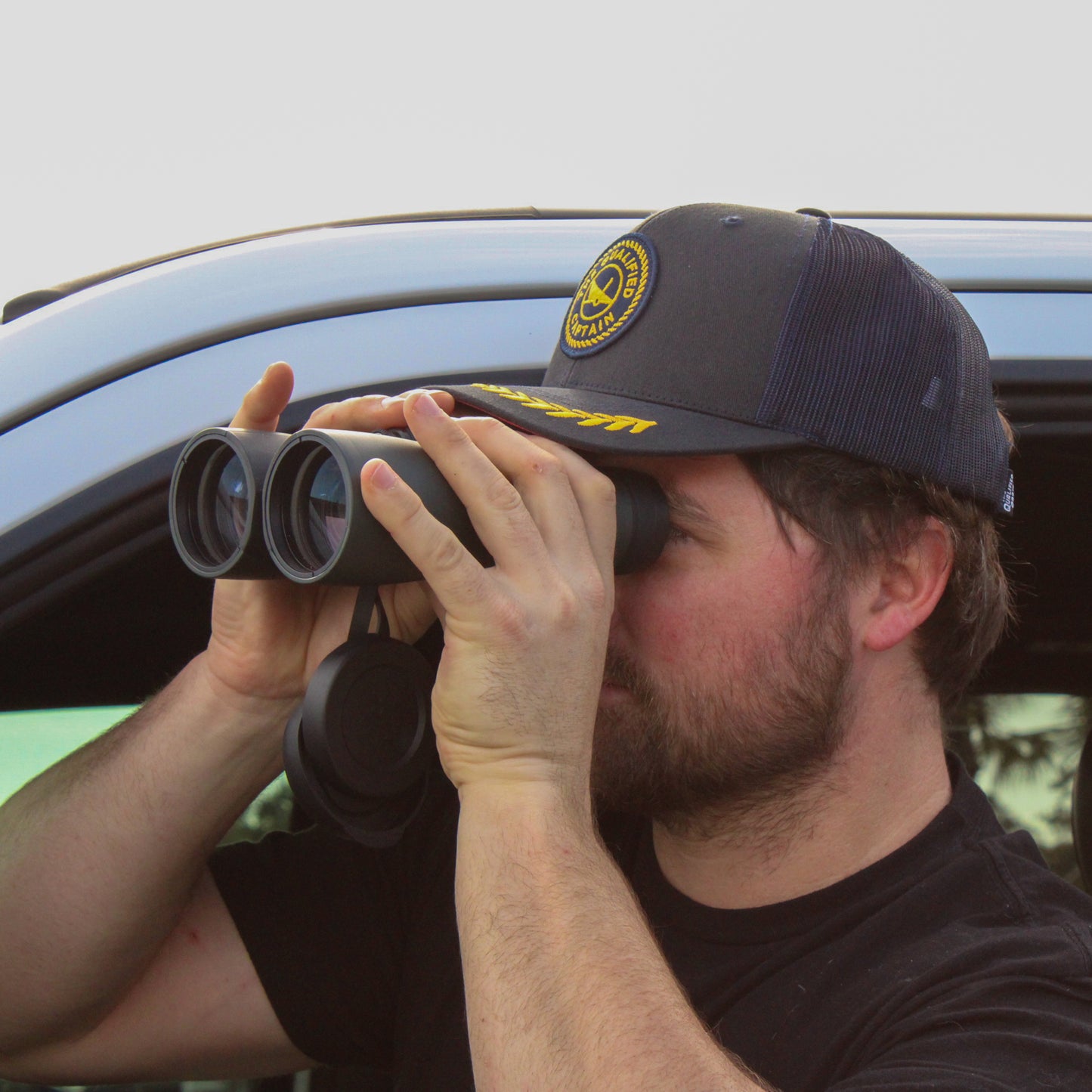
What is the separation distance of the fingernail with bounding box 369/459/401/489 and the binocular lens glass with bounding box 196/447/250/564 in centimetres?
24

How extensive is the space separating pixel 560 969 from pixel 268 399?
714 mm

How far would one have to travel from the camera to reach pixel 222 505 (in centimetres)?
143

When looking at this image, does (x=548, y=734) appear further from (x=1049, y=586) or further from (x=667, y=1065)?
(x=1049, y=586)

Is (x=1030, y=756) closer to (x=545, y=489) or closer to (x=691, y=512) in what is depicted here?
(x=691, y=512)

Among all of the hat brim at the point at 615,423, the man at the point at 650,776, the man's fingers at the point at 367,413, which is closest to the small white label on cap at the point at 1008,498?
the man at the point at 650,776

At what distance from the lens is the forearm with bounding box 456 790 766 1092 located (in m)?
1.14

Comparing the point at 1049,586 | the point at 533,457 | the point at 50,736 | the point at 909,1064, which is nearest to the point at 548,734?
the point at 533,457

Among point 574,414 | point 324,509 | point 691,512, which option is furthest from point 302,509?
point 691,512

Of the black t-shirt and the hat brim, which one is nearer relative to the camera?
the black t-shirt

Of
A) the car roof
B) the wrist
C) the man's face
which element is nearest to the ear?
the man's face

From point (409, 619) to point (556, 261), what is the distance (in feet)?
1.75

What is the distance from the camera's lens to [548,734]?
51.1 inches

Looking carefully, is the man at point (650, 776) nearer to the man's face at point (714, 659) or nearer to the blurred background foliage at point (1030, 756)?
the man's face at point (714, 659)

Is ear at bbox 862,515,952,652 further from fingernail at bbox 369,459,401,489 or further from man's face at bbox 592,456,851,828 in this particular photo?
fingernail at bbox 369,459,401,489
